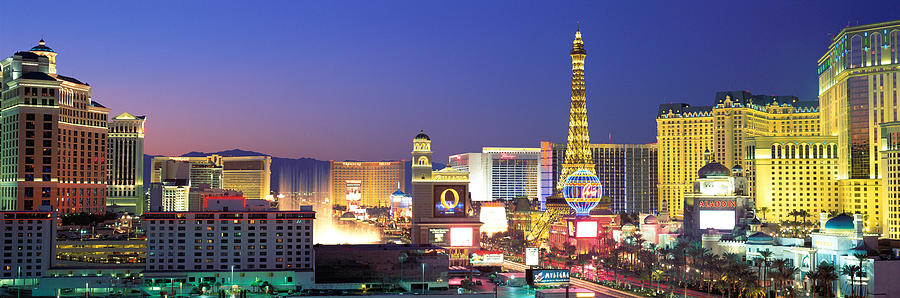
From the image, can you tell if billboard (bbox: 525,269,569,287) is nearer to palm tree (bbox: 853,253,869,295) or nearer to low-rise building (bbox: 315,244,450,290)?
low-rise building (bbox: 315,244,450,290)

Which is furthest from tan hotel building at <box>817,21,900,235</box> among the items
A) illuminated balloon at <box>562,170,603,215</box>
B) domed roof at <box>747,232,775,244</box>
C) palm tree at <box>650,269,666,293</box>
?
palm tree at <box>650,269,666,293</box>

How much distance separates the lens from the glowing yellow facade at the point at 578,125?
6777 inches

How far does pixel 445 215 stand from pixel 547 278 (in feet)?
131

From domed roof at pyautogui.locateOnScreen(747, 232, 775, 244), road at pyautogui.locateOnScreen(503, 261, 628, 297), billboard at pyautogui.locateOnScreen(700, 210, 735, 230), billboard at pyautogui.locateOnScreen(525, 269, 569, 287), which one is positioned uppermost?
billboard at pyautogui.locateOnScreen(700, 210, 735, 230)

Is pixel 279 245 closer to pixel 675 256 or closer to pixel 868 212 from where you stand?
pixel 675 256

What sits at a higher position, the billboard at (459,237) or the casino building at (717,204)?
the casino building at (717,204)

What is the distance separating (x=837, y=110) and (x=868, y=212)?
20.6 meters

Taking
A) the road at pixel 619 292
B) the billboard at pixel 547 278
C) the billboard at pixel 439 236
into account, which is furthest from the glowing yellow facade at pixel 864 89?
the billboard at pixel 547 278

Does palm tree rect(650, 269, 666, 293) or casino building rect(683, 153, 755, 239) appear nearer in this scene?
palm tree rect(650, 269, 666, 293)

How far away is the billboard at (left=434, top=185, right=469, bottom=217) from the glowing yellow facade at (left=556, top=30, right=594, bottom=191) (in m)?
43.7

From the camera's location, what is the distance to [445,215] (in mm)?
134000

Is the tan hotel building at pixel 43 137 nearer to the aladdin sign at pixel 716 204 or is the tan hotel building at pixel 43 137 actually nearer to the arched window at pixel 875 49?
the aladdin sign at pixel 716 204

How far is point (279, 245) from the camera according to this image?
105m

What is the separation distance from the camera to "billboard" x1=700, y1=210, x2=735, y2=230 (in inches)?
5007
